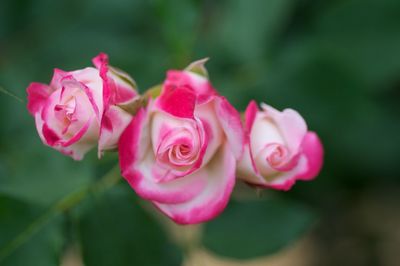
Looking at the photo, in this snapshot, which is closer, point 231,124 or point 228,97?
point 231,124

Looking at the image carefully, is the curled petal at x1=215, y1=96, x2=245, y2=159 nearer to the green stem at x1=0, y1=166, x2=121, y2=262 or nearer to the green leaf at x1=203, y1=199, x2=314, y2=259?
the green stem at x1=0, y1=166, x2=121, y2=262

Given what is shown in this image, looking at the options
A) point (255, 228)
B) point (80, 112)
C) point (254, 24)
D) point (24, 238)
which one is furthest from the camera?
point (254, 24)

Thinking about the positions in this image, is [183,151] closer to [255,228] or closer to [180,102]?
[180,102]

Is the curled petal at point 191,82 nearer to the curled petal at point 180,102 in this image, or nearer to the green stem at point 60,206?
the curled petal at point 180,102

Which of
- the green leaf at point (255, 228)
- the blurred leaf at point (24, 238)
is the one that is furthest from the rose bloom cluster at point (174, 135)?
the green leaf at point (255, 228)

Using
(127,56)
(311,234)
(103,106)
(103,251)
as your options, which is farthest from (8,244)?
(311,234)

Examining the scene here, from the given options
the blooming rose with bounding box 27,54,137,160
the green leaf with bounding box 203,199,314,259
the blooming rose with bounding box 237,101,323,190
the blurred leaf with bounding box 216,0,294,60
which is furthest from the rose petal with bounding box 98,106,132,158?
the blurred leaf with bounding box 216,0,294,60

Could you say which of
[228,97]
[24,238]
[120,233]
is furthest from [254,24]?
[24,238]
